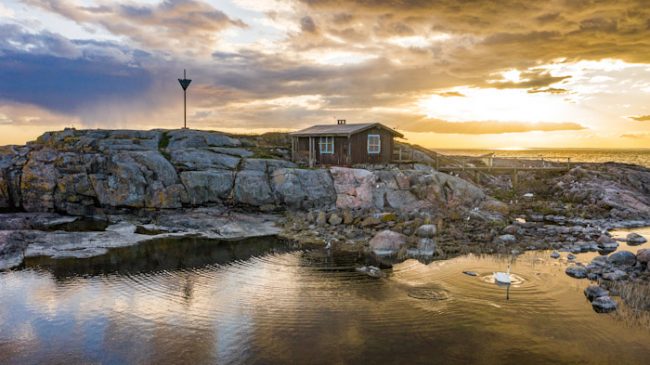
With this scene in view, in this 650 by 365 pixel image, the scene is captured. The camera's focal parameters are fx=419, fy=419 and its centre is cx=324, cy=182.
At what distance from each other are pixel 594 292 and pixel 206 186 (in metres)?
26.6

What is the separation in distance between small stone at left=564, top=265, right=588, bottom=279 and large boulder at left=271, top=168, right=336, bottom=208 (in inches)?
711

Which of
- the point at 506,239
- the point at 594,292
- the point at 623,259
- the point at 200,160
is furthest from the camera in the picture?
the point at 200,160

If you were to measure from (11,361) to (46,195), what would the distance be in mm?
23721

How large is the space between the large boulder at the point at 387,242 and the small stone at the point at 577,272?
8.17 meters

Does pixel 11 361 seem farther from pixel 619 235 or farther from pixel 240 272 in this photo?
pixel 619 235

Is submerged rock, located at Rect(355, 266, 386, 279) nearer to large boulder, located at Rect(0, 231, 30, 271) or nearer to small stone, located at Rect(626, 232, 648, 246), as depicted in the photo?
small stone, located at Rect(626, 232, 648, 246)

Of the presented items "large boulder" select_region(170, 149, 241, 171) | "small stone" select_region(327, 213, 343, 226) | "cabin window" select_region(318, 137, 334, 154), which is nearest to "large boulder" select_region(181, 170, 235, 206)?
"large boulder" select_region(170, 149, 241, 171)

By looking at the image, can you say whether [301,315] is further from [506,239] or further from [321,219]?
[506,239]

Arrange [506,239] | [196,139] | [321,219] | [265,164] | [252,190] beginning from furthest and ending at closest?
[196,139] → [265,164] → [252,190] → [321,219] → [506,239]

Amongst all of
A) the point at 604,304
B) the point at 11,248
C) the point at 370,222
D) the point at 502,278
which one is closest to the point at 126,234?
the point at 11,248

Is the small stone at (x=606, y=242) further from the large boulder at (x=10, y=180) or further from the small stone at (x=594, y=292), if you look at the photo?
the large boulder at (x=10, y=180)

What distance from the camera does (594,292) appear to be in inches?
649

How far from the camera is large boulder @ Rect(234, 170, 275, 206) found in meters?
33.4

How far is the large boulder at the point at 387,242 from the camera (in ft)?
77.0
